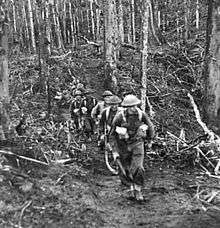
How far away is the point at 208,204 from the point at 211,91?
166 inches

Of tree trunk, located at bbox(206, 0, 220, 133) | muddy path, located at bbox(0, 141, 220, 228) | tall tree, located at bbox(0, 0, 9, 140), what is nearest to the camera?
muddy path, located at bbox(0, 141, 220, 228)

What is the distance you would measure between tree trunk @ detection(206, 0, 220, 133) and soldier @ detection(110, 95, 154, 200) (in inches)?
135

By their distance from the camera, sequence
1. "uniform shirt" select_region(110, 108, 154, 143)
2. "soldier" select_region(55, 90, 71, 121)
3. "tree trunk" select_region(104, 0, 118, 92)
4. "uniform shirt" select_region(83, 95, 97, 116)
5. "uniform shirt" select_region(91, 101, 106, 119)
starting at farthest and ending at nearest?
"soldier" select_region(55, 90, 71, 121)
"tree trunk" select_region(104, 0, 118, 92)
"uniform shirt" select_region(83, 95, 97, 116)
"uniform shirt" select_region(91, 101, 106, 119)
"uniform shirt" select_region(110, 108, 154, 143)

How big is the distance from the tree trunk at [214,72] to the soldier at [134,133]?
3.43 metres

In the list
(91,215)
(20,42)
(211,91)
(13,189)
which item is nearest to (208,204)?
(91,215)

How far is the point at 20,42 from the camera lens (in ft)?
105

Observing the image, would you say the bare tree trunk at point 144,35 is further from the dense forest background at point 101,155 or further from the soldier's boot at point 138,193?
the soldier's boot at point 138,193

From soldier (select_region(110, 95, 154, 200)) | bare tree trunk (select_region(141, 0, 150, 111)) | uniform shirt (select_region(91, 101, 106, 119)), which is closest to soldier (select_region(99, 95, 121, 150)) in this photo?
bare tree trunk (select_region(141, 0, 150, 111))

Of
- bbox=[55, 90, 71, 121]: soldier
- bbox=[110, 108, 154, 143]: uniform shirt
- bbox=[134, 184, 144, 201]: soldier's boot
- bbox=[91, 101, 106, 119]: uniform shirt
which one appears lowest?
bbox=[55, 90, 71, 121]: soldier

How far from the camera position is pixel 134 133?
287 inches

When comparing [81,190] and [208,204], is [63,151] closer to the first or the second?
[81,190]

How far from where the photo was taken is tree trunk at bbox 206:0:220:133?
31.6 ft

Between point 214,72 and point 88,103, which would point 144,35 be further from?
point 88,103

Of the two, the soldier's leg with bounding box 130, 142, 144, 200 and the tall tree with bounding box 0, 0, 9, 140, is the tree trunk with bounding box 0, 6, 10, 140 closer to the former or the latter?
the tall tree with bounding box 0, 0, 9, 140
